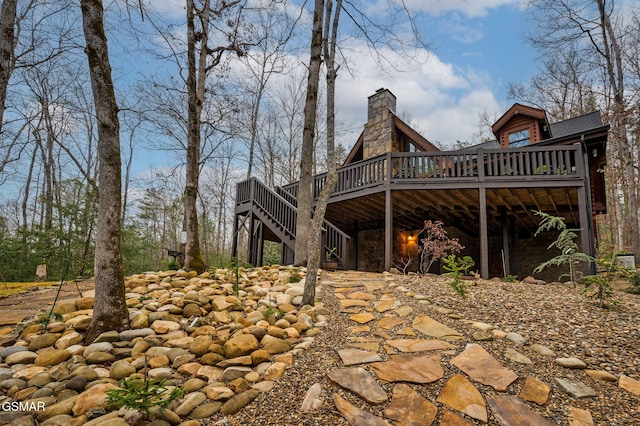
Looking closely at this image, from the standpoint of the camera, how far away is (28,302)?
15.0 feet

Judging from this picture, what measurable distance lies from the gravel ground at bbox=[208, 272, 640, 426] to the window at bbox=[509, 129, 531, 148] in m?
7.30

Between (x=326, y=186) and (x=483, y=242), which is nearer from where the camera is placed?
(x=326, y=186)

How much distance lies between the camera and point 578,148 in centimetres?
725

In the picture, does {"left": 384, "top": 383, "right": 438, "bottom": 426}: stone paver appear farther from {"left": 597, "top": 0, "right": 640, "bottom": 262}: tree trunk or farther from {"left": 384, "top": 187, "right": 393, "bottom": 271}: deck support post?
{"left": 597, "top": 0, "right": 640, "bottom": 262}: tree trunk

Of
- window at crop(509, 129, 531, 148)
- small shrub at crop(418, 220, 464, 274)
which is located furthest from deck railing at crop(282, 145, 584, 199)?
window at crop(509, 129, 531, 148)

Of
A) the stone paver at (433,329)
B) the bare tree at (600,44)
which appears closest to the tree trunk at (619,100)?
the bare tree at (600,44)

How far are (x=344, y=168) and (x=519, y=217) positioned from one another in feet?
20.5

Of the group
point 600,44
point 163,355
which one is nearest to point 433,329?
point 163,355

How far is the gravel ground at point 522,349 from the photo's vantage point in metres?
2.04

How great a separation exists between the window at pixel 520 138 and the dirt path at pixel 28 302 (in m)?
12.1

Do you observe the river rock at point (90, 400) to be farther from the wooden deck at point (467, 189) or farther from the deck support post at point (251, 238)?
the deck support post at point (251, 238)

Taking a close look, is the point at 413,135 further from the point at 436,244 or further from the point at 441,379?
the point at 441,379

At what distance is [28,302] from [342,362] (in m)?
4.80

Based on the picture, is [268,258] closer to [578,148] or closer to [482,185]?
[482,185]
